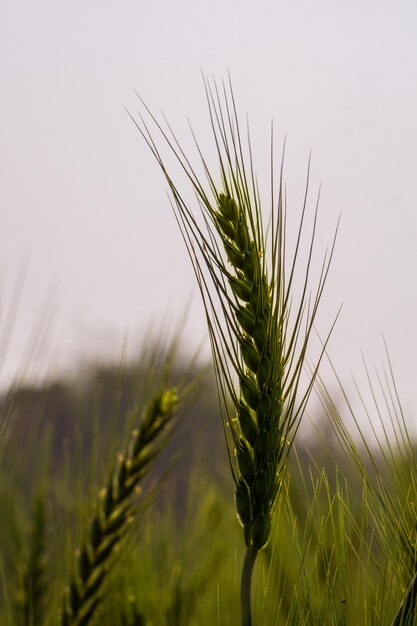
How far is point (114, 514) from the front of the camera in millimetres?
764

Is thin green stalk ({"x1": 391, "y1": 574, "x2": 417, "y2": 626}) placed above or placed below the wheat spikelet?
above

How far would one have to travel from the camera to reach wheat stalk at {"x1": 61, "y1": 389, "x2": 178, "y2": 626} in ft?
2.48

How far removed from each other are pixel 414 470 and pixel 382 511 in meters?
0.04

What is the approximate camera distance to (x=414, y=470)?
588 millimetres

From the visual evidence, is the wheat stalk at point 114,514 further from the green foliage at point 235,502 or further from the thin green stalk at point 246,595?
the thin green stalk at point 246,595

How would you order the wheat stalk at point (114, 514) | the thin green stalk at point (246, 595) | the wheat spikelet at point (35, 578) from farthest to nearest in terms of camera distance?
the wheat spikelet at point (35, 578), the wheat stalk at point (114, 514), the thin green stalk at point (246, 595)

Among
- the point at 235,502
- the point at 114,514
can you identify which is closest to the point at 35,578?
the point at 114,514

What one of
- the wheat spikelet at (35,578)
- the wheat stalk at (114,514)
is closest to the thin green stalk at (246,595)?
the wheat stalk at (114,514)

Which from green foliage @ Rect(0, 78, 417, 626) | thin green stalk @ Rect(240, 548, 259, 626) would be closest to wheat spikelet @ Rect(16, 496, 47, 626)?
green foliage @ Rect(0, 78, 417, 626)

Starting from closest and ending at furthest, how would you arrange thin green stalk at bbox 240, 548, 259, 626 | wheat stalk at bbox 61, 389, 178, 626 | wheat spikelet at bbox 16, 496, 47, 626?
thin green stalk at bbox 240, 548, 259, 626
wheat stalk at bbox 61, 389, 178, 626
wheat spikelet at bbox 16, 496, 47, 626

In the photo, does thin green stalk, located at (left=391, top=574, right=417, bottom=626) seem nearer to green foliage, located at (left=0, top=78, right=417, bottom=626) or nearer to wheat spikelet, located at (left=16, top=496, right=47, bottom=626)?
green foliage, located at (left=0, top=78, right=417, bottom=626)

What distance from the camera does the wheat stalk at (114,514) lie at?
2.48 feet

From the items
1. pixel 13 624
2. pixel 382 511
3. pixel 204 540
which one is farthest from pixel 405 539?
pixel 204 540

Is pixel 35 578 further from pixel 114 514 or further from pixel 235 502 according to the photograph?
pixel 235 502
